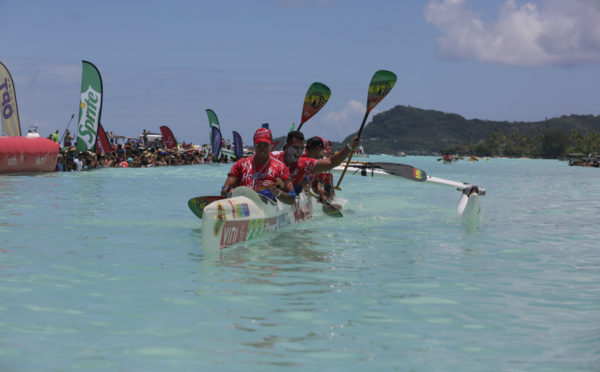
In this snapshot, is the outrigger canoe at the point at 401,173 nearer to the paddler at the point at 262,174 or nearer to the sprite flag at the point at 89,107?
the paddler at the point at 262,174

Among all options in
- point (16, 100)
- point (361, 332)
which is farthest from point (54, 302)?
point (16, 100)

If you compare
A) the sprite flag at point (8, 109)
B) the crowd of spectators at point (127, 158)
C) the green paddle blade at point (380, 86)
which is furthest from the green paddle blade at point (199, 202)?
the crowd of spectators at point (127, 158)

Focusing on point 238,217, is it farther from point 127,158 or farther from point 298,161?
point 127,158

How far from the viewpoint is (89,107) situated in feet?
93.8

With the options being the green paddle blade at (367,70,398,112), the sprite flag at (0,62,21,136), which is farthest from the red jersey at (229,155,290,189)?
the sprite flag at (0,62,21,136)

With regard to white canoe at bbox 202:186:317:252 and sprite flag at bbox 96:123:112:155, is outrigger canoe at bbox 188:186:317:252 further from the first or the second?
sprite flag at bbox 96:123:112:155

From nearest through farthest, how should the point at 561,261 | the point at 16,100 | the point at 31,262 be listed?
the point at 31,262
the point at 561,261
the point at 16,100

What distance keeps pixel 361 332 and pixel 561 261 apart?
416cm

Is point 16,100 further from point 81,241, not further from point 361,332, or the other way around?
point 361,332

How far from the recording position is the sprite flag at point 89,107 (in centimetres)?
2834

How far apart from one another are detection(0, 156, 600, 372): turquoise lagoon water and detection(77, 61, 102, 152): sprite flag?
18921 millimetres

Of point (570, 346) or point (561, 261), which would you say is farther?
point (561, 261)

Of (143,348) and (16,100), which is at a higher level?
(16,100)

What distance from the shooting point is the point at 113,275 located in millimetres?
6258
